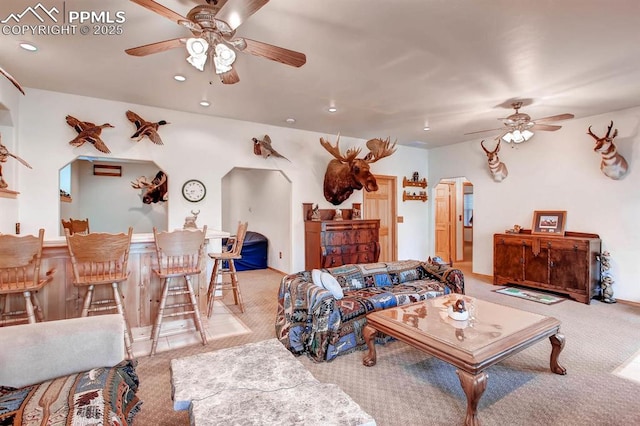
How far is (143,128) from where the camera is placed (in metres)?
4.20

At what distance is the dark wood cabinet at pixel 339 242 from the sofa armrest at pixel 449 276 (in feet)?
6.03

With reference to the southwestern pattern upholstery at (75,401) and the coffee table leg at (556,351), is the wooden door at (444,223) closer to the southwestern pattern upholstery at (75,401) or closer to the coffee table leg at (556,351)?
the coffee table leg at (556,351)

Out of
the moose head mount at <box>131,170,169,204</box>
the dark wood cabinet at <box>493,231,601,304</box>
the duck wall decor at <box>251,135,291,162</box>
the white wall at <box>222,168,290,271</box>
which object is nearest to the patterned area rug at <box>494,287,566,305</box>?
the dark wood cabinet at <box>493,231,601,304</box>

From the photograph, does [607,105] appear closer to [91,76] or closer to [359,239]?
[359,239]

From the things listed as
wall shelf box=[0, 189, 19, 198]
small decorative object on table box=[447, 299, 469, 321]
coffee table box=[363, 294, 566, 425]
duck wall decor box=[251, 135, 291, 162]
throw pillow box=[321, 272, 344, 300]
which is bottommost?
coffee table box=[363, 294, 566, 425]

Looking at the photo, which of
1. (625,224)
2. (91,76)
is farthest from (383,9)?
(625,224)

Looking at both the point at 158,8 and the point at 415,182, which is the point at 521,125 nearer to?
the point at 415,182

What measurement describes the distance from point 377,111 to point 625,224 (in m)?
4.00

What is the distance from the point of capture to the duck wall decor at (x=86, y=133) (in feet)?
12.7

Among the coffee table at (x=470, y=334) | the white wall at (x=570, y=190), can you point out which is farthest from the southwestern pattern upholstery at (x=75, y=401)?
the white wall at (x=570, y=190)

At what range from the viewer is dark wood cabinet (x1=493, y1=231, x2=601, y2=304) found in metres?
4.48

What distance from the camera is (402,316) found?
2.57 metres

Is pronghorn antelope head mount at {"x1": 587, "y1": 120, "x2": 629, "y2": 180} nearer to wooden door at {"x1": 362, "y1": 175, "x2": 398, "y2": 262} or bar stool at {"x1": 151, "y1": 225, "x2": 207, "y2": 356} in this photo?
wooden door at {"x1": 362, "y1": 175, "x2": 398, "y2": 262}

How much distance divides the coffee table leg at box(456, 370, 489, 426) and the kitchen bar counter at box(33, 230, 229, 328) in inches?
109
